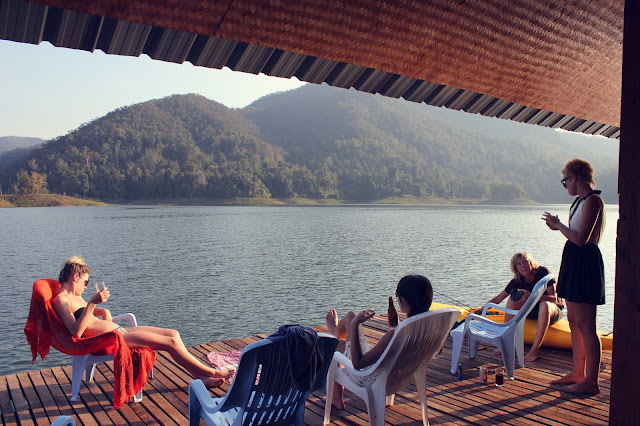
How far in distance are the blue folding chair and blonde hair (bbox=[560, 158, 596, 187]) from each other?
190cm

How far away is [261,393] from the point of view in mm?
2178

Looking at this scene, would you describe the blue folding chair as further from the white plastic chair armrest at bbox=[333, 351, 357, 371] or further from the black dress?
the black dress

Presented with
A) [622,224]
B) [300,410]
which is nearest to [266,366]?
[300,410]

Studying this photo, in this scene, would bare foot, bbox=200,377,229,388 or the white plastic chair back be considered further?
bare foot, bbox=200,377,229,388

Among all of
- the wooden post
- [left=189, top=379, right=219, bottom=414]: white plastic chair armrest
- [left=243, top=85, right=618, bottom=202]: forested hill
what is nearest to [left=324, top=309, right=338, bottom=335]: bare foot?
[left=189, top=379, right=219, bottom=414]: white plastic chair armrest

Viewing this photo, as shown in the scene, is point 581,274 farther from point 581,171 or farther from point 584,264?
point 581,171

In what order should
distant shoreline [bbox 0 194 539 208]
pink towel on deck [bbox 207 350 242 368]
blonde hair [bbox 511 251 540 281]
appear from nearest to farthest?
pink towel on deck [bbox 207 350 242 368], blonde hair [bbox 511 251 540 281], distant shoreline [bbox 0 194 539 208]

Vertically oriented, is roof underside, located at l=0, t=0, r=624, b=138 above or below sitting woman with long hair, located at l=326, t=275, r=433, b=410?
above

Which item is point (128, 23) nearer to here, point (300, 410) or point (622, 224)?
point (300, 410)

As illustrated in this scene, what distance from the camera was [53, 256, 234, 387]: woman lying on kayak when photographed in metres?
3.12

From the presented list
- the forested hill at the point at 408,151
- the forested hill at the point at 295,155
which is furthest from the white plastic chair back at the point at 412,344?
the forested hill at the point at 408,151

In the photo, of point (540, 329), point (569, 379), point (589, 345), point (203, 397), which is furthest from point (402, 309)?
point (540, 329)

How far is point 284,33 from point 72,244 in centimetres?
3020

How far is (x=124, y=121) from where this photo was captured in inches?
3049
